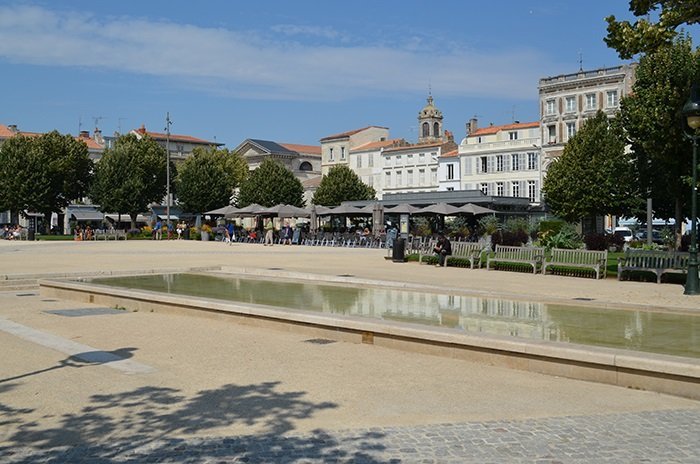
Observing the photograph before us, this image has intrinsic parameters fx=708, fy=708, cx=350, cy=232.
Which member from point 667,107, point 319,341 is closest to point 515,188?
point 667,107

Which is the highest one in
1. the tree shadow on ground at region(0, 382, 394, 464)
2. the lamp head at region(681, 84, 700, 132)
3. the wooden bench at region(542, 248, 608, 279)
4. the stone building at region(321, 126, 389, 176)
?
the stone building at region(321, 126, 389, 176)

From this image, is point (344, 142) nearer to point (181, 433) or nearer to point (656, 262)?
point (656, 262)

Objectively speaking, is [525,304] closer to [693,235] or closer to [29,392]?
[693,235]

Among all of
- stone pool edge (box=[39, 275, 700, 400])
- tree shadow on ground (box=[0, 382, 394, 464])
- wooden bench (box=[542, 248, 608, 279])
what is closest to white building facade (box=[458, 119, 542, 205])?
wooden bench (box=[542, 248, 608, 279])

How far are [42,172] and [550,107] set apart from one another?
43.9m

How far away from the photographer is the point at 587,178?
148 ft

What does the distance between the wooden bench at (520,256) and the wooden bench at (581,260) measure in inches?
9.6

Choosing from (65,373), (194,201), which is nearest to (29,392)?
(65,373)

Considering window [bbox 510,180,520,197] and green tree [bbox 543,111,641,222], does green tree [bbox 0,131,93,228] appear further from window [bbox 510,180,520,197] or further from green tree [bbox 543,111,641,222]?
green tree [bbox 543,111,641,222]

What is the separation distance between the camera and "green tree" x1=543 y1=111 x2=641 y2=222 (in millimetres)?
43969

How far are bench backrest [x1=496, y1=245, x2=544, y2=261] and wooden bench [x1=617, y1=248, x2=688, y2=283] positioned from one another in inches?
94.0

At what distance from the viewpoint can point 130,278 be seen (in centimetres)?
1727

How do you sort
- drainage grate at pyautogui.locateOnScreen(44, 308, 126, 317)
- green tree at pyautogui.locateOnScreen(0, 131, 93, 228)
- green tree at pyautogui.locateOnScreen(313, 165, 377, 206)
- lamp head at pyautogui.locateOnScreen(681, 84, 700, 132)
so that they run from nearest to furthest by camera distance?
drainage grate at pyautogui.locateOnScreen(44, 308, 126, 317), lamp head at pyautogui.locateOnScreen(681, 84, 700, 132), green tree at pyautogui.locateOnScreen(0, 131, 93, 228), green tree at pyautogui.locateOnScreen(313, 165, 377, 206)

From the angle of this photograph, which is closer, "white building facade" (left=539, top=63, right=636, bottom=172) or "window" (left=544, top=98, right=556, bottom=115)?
"white building facade" (left=539, top=63, right=636, bottom=172)
